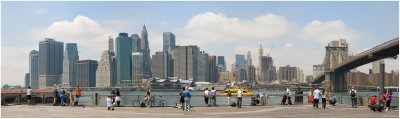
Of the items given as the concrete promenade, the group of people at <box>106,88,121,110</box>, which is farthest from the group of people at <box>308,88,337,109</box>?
the group of people at <box>106,88,121,110</box>

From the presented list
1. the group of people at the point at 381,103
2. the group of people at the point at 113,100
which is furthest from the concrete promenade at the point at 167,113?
the group of people at the point at 381,103

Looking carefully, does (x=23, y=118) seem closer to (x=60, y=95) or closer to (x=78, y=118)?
(x=78, y=118)

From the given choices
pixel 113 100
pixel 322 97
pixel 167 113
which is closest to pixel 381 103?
pixel 322 97

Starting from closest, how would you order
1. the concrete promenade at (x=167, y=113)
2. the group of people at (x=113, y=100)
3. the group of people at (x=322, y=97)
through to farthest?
1. the concrete promenade at (x=167, y=113)
2. the group of people at (x=113, y=100)
3. the group of people at (x=322, y=97)

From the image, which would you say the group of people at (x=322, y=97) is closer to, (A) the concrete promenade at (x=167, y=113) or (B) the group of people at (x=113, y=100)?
(A) the concrete promenade at (x=167, y=113)

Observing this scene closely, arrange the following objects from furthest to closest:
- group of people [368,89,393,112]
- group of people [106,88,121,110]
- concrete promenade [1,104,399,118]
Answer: group of people [106,88,121,110] < group of people [368,89,393,112] < concrete promenade [1,104,399,118]

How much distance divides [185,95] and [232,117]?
5309 millimetres

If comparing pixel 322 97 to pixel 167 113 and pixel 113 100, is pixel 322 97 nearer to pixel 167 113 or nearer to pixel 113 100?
pixel 167 113

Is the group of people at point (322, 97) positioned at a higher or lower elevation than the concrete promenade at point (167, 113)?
higher

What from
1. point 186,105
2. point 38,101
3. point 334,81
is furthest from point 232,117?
point 334,81

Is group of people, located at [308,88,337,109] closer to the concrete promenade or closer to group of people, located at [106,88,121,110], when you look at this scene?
the concrete promenade

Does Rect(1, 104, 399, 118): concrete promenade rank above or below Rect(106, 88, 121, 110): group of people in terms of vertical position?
below

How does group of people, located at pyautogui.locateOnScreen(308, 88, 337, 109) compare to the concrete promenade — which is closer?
the concrete promenade

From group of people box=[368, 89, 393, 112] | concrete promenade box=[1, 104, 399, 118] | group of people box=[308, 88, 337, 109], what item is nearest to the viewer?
concrete promenade box=[1, 104, 399, 118]
